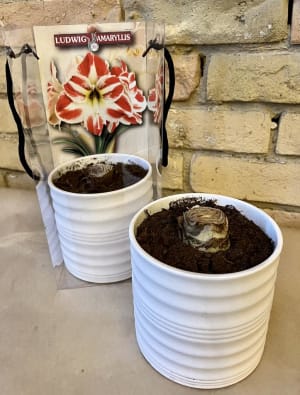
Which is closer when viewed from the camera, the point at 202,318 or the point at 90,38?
the point at 202,318

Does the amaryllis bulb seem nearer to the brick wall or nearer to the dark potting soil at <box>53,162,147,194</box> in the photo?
the dark potting soil at <box>53,162,147,194</box>

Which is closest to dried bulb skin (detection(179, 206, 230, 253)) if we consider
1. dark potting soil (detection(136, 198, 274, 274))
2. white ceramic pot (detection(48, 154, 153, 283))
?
dark potting soil (detection(136, 198, 274, 274))

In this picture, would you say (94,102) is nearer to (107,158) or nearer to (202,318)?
(107,158)

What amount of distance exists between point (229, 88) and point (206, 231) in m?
0.25

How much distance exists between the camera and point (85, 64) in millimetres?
473

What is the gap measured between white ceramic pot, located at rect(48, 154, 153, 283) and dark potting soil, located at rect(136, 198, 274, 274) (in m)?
0.06

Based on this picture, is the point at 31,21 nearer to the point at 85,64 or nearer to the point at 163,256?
the point at 85,64

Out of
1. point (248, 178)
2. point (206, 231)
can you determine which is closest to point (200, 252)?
point (206, 231)

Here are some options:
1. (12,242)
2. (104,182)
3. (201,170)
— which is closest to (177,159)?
(201,170)

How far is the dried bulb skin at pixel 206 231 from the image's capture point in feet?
1.05

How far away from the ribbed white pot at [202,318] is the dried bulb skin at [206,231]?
0.04m

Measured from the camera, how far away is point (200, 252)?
0.32m

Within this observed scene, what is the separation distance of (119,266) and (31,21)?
37cm

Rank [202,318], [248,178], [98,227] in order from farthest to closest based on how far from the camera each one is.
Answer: [248,178] → [98,227] → [202,318]
